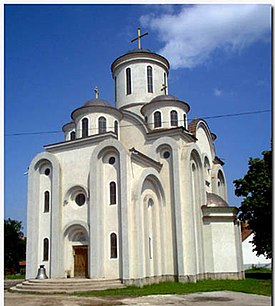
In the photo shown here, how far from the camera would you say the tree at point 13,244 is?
4247 cm

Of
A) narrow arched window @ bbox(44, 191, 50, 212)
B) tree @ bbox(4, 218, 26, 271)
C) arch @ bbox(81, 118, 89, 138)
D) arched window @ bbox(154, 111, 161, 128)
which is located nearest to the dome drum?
arched window @ bbox(154, 111, 161, 128)

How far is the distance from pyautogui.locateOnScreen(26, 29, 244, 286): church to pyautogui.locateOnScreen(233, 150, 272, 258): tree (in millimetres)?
2182

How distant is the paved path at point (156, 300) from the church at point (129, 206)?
3981 millimetres

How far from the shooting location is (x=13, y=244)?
142 ft

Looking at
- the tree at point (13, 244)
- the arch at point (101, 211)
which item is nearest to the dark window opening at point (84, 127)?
the arch at point (101, 211)

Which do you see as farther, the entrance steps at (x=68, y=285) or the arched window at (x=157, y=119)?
the arched window at (x=157, y=119)

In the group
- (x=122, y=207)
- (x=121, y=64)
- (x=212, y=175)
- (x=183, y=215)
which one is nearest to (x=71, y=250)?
(x=122, y=207)

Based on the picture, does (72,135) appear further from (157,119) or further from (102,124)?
(157,119)

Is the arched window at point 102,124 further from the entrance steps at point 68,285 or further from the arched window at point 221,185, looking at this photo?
the arched window at point 221,185

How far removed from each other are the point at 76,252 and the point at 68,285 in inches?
141

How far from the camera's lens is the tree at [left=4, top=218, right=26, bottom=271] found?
139 ft

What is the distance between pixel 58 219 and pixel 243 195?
13.2 m

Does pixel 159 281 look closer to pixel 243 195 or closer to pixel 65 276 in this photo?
pixel 65 276

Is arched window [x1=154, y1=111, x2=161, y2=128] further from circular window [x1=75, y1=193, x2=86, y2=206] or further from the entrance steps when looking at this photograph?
the entrance steps
